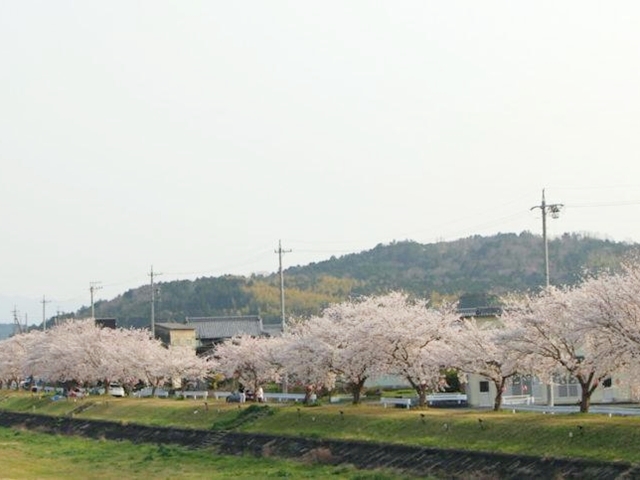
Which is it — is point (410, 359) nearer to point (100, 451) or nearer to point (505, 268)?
point (100, 451)

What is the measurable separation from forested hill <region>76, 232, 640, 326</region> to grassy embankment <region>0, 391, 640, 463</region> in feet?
256

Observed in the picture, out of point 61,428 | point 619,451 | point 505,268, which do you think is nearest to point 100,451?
point 61,428

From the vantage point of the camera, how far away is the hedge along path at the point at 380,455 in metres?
26.1

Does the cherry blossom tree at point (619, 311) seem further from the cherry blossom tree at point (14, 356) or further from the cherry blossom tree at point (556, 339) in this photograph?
the cherry blossom tree at point (14, 356)

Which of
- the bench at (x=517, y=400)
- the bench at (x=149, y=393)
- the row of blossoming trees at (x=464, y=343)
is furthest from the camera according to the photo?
the bench at (x=149, y=393)

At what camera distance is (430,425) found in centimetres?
3416

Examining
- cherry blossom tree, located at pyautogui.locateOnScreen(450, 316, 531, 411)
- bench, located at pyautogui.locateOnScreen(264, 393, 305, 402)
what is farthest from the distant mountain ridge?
cherry blossom tree, located at pyautogui.locateOnScreen(450, 316, 531, 411)

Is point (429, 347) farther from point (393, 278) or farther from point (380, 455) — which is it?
point (393, 278)

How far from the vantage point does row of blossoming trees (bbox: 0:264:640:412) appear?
1092 inches

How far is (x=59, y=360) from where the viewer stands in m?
69.9

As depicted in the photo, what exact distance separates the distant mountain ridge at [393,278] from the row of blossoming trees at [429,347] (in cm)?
6291

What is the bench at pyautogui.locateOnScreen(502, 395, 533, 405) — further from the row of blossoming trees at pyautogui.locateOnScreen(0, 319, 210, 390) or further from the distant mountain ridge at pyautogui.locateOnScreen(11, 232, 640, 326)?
Result: the distant mountain ridge at pyautogui.locateOnScreen(11, 232, 640, 326)

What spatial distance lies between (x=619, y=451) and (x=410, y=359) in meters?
15.1

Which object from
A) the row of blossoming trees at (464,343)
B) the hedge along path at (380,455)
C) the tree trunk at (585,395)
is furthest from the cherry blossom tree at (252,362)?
the tree trunk at (585,395)
